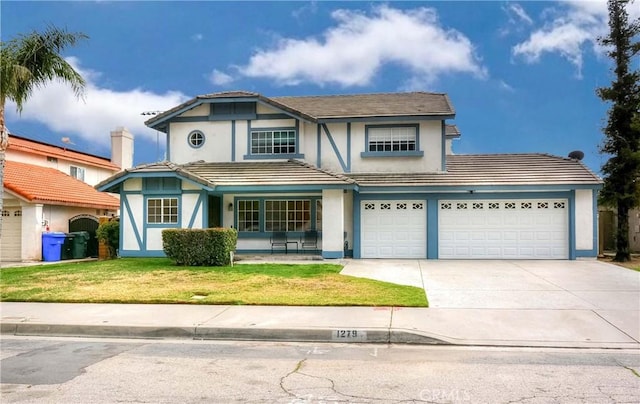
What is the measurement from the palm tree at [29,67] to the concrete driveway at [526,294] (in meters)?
10.3

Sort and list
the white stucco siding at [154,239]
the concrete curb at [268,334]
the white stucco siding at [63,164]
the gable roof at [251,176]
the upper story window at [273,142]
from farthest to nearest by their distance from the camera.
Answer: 1. the white stucco siding at [63,164]
2. the upper story window at [273,142]
3. the white stucco siding at [154,239]
4. the gable roof at [251,176]
5. the concrete curb at [268,334]

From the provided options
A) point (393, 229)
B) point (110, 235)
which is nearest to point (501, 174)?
point (393, 229)

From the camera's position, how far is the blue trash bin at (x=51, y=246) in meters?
19.8

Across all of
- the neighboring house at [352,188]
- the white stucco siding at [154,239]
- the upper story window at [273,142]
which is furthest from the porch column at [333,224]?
the white stucco siding at [154,239]

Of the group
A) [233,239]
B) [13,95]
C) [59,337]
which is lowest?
[59,337]

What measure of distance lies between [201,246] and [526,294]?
967 cm

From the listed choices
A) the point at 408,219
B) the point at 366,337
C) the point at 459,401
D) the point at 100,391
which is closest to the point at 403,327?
the point at 366,337

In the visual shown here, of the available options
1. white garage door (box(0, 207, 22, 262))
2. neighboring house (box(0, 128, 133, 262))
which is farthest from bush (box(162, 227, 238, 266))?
white garage door (box(0, 207, 22, 262))

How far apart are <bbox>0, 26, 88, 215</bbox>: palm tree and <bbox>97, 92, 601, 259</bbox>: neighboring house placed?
4322 millimetres

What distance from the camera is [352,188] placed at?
1772 centimetres

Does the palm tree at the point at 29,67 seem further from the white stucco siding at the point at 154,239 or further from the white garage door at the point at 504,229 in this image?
the white garage door at the point at 504,229

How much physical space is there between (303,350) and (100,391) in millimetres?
2774

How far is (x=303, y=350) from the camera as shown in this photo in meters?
7.21

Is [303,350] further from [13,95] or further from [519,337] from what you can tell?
[13,95]
